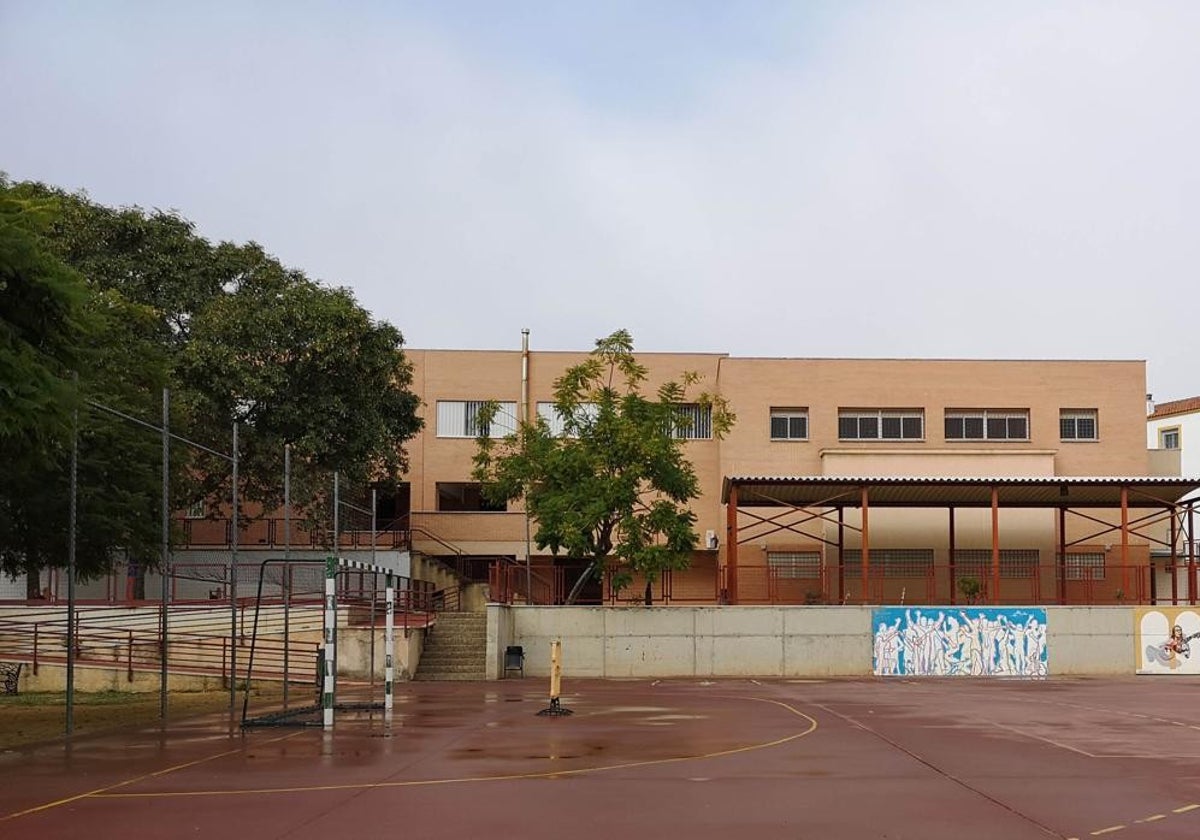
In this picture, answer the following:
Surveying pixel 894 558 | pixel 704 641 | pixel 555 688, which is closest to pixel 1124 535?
pixel 894 558

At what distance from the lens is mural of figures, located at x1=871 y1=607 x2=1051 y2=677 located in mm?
42094

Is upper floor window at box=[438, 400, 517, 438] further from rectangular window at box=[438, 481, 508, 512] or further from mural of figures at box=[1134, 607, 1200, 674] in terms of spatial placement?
mural of figures at box=[1134, 607, 1200, 674]

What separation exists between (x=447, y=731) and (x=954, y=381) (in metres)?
37.3

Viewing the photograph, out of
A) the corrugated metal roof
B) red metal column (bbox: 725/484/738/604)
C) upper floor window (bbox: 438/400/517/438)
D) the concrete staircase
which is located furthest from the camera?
the corrugated metal roof

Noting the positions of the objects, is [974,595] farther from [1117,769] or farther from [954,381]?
[1117,769]

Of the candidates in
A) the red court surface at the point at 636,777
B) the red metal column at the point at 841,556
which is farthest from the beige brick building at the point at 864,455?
the red court surface at the point at 636,777

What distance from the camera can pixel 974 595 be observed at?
150ft

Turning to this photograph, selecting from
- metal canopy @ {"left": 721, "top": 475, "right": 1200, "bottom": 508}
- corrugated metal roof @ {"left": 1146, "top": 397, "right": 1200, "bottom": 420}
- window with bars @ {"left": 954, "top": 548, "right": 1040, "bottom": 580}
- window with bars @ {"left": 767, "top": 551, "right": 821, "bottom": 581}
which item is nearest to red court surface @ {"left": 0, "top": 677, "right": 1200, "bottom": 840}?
metal canopy @ {"left": 721, "top": 475, "right": 1200, "bottom": 508}

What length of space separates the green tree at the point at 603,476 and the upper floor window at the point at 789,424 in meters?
10.8

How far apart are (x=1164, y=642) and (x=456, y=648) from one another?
65.5ft

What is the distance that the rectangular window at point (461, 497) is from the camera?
187 ft

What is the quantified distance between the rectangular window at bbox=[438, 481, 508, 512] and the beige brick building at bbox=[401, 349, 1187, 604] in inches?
2.1

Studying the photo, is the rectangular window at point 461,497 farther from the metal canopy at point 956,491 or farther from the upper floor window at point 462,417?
the metal canopy at point 956,491

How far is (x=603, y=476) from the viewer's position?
42.3m
